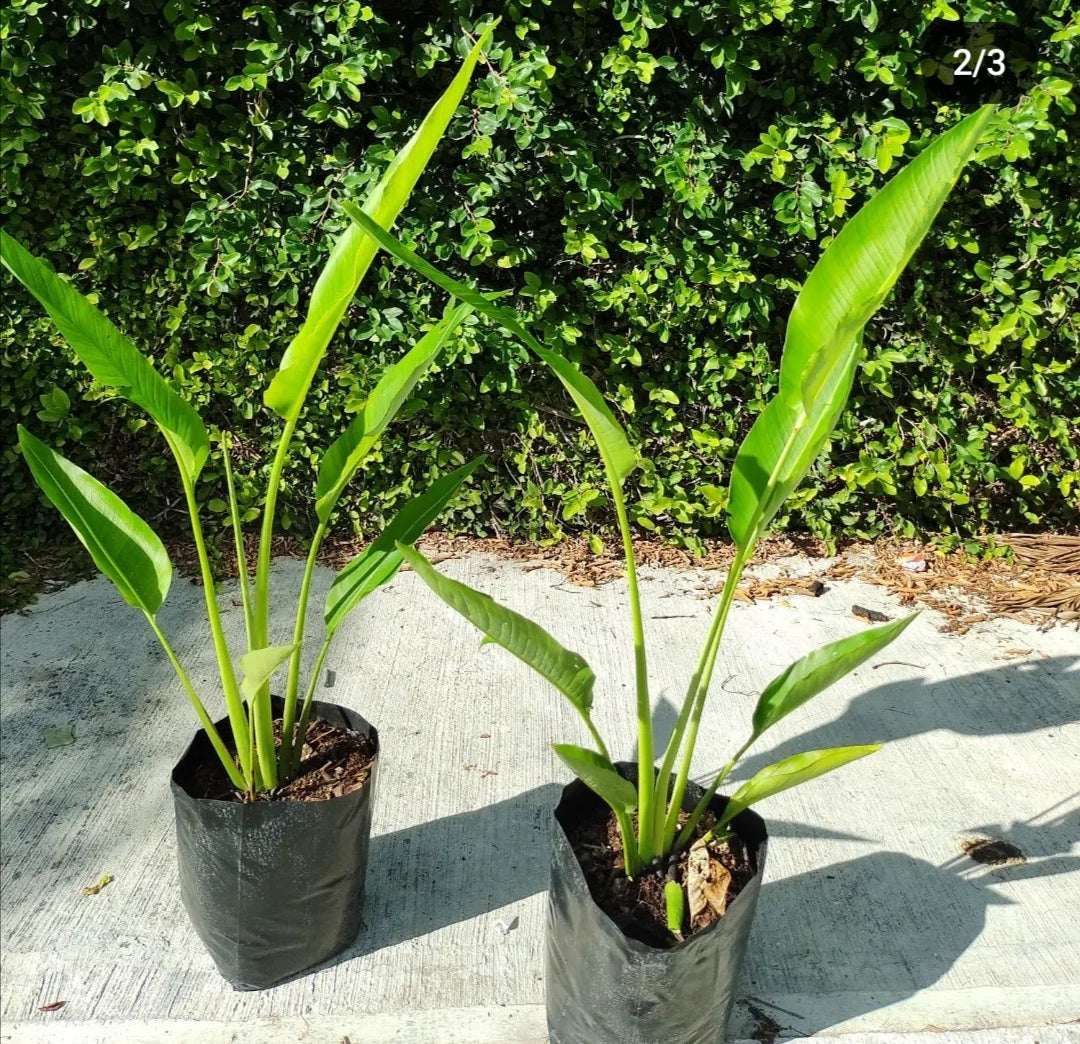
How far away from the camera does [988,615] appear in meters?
3.08

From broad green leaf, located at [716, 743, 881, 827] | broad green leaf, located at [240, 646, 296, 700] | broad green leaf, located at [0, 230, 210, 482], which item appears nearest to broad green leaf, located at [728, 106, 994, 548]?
broad green leaf, located at [716, 743, 881, 827]

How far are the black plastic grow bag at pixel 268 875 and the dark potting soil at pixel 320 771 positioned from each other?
0.09 feet

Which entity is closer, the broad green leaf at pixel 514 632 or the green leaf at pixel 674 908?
the broad green leaf at pixel 514 632

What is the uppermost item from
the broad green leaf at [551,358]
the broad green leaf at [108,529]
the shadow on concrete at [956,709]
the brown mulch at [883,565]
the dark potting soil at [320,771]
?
the broad green leaf at [551,358]

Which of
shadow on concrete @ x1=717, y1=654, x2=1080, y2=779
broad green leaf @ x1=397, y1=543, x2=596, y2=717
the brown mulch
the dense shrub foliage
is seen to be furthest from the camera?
the brown mulch

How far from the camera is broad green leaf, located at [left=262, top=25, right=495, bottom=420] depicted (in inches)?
54.6

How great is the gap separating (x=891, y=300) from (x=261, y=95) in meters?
1.97

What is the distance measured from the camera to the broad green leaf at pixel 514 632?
3.79 ft

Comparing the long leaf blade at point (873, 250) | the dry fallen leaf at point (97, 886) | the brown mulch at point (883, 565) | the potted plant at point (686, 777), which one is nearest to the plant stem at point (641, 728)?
the potted plant at point (686, 777)

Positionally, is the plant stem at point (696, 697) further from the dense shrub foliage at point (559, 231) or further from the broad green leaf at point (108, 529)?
the dense shrub foliage at point (559, 231)

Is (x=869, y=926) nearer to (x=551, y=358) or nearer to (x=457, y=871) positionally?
(x=457, y=871)

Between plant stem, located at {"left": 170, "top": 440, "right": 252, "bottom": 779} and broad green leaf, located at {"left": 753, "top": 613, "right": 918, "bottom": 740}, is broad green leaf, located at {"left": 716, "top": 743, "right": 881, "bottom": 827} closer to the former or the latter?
broad green leaf, located at {"left": 753, "top": 613, "right": 918, "bottom": 740}

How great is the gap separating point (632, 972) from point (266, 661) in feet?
2.36

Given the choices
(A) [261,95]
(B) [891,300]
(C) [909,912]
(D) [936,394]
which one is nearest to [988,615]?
(D) [936,394]
